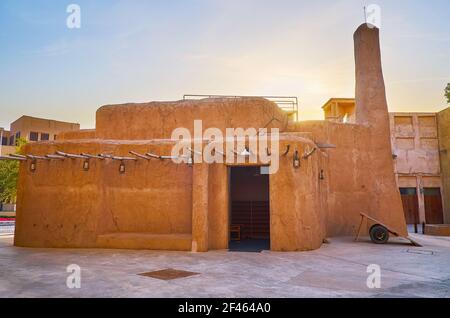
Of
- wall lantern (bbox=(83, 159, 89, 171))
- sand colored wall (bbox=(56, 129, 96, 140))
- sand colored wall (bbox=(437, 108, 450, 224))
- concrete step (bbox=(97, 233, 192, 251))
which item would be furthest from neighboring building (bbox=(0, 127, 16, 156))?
sand colored wall (bbox=(437, 108, 450, 224))

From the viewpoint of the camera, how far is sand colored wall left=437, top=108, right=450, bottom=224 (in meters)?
25.4

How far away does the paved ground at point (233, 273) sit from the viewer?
6219 millimetres

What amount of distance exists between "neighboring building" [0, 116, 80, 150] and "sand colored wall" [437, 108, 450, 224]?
42.6 m

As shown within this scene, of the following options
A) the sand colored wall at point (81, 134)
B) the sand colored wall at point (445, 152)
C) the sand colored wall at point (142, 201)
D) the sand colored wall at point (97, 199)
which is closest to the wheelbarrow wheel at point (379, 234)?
the sand colored wall at point (142, 201)

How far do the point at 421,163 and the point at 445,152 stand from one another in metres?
1.85

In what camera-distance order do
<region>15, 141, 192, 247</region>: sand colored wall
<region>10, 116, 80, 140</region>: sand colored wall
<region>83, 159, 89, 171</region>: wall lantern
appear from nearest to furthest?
<region>15, 141, 192, 247</region>: sand colored wall < <region>83, 159, 89, 171</region>: wall lantern < <region>10, 116, 80, 140</region>: sand colored wall

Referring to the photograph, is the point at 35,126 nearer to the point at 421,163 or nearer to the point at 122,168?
the point at 122,168

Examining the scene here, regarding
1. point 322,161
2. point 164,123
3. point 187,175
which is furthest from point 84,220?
point 322,161

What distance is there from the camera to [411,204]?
26141 mm

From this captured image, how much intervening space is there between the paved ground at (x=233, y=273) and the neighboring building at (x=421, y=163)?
15.5 metres

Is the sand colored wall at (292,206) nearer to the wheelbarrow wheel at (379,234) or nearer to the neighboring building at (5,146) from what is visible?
the wheelbarrow wheel at (379,234)

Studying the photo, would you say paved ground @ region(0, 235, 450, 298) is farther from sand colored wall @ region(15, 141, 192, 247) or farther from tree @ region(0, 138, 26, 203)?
tree @ region(0, 138, 26, 203)

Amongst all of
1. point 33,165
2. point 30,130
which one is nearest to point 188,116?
point 33,165
